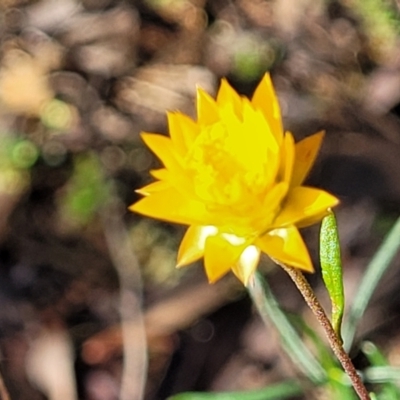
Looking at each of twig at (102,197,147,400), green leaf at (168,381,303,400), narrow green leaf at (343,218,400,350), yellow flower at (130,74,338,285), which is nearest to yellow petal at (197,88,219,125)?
yellow flower at (130,74,338,285)

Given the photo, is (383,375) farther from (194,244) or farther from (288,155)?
(288,155)

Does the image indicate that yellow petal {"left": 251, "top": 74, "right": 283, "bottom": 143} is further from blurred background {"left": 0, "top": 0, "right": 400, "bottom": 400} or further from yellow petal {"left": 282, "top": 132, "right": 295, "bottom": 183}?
blurred background {"left": 0, "top": 0, "right": 400, "bottom": 400}

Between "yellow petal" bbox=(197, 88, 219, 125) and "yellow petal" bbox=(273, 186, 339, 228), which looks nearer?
"yellow petal" bbox=(273, 186, 339, 228)


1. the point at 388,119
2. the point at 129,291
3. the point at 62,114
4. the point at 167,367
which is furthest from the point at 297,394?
the point at 62,114

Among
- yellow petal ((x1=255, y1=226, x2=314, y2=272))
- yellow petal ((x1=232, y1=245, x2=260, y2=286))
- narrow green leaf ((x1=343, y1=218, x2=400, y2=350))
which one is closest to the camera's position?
yellow petal ((x1=255, y1=226, x2=314, y2=272))

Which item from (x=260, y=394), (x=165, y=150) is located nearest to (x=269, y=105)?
(x=165, y=150)

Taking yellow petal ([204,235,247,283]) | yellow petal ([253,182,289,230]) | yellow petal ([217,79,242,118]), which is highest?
yellow petal ([217,79,242,118])
